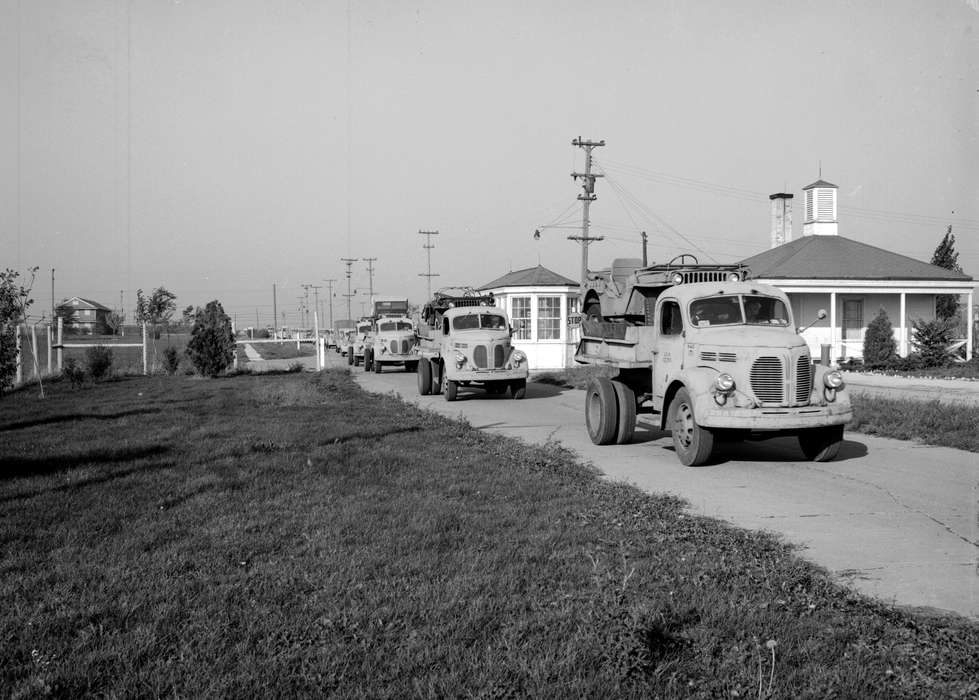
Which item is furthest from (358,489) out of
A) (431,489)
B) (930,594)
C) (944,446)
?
(944,446)

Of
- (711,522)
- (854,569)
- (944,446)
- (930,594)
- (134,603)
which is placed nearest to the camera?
(134,603)

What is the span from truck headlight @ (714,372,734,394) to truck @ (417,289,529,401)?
10.2 meters

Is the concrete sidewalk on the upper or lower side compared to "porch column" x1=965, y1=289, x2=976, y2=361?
lower

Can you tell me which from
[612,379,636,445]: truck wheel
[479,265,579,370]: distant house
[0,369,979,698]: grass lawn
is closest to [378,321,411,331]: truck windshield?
[479,265,579,370]: distant house

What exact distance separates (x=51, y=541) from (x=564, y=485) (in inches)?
185

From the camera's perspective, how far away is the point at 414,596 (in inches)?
202

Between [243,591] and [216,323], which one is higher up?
[216,323]

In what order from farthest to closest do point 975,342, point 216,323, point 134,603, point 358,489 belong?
point 975,342, point 216,323, point 358,489, point 134,603

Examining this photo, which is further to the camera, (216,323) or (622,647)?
(216,323)

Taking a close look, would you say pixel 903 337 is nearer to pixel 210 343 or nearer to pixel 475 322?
pixel 475 322

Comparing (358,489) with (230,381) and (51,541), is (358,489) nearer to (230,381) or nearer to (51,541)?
(51,541)

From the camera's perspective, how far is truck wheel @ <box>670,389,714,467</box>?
1023cm

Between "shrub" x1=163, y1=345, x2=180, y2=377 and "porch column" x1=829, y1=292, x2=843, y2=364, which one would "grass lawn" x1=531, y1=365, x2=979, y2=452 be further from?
"shrub" x1=163, y1=345, x2=180, y2=377

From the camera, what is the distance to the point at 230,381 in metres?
26.1
